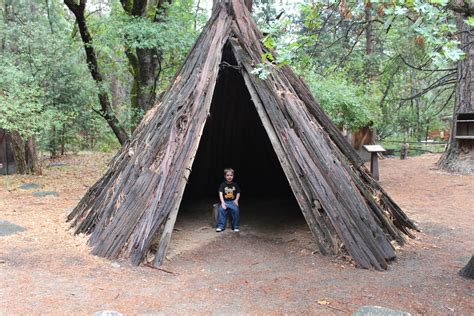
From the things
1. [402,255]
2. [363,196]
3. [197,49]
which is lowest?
[402,255]

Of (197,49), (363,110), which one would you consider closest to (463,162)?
(363,110)

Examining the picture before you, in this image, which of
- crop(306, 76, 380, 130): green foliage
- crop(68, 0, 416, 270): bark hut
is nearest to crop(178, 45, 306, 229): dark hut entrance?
crop(68, 0, 416, 270): bark hut

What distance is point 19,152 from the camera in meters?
12.5

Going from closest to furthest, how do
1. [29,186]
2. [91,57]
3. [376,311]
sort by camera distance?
1. [376,311]
2. [29,186]
3. [91,57]

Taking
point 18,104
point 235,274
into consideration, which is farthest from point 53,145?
point 235,274

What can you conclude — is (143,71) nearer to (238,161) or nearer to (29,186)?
(238,161)

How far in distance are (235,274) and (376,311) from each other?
1843mm

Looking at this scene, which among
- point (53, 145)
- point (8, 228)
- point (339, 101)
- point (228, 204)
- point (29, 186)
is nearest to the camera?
point (8, 228)

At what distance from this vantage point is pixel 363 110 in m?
12.4

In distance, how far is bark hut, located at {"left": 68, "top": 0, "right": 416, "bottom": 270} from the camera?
18.1 ft

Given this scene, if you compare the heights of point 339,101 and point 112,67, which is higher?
point 112,67

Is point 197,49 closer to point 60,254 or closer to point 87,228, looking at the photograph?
point 87,228

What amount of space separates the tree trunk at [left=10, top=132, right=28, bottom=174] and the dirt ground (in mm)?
4465

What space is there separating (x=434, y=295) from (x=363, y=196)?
1.97 m
